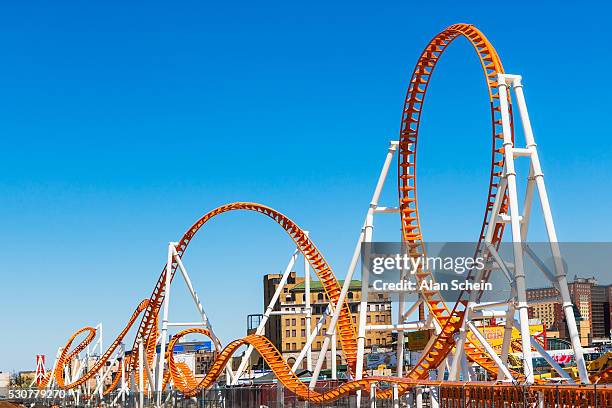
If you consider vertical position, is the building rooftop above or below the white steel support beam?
above

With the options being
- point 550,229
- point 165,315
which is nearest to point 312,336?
point 165,315

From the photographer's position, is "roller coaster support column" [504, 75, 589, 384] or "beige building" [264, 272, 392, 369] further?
"beige building" [264, 272, 392, 369]

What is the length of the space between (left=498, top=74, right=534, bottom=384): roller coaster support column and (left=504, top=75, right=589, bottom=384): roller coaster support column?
402 mm

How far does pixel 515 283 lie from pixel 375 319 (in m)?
84.7

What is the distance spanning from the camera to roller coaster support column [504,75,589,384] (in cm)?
2248

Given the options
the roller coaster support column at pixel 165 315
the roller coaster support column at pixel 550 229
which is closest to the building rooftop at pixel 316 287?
the roller coaster support column at pixel 165 315

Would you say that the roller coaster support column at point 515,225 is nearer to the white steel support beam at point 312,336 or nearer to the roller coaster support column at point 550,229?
the roller coaster support column at point 550,229

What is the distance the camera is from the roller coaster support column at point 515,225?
23219 mm

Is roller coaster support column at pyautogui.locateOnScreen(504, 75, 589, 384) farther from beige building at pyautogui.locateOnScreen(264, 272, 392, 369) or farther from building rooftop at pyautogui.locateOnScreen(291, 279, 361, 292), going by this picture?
building rooftop at pyautogui.locateOnScreen(291, 279, 361, 292)

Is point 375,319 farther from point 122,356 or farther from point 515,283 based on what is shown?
point 515,283

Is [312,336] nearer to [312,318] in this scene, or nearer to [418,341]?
[418,341]

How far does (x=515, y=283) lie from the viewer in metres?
24.7

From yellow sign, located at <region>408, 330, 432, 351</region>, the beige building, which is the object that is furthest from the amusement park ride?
the beige building

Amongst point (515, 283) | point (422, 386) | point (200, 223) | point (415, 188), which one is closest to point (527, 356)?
point (515, 283)
